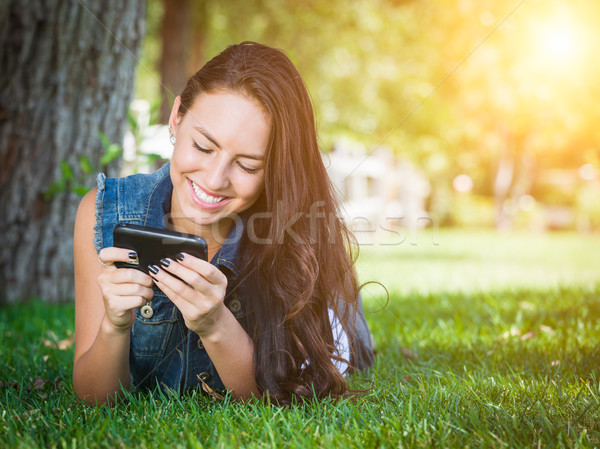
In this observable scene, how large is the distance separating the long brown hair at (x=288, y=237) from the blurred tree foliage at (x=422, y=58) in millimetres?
6141

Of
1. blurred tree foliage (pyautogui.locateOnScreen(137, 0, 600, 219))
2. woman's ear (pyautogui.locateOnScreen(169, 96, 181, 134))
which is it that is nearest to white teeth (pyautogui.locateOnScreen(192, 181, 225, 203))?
woman's ear (pyautogui.locateOnScreen(169, 96, 181, 134))

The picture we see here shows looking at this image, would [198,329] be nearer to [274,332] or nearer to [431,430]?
[274,332]

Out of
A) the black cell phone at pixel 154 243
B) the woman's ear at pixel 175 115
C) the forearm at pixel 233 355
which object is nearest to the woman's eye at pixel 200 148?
the woman's ear at pixel 175 115

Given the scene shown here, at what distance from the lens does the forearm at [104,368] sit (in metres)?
1.96

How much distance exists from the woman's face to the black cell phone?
12.5 inches

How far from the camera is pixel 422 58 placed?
36.2ft

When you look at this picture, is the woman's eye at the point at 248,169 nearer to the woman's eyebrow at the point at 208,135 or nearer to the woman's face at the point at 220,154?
the woman's face at the point at 220,154

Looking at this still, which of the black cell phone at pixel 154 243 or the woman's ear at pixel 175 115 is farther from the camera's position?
the woman's ear at pixel 175 115

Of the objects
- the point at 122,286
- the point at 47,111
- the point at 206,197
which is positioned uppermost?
the point at 47,111

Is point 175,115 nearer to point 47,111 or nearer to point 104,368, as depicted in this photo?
point 104,368

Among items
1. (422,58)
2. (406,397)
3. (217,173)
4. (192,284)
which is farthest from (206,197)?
(422,58)

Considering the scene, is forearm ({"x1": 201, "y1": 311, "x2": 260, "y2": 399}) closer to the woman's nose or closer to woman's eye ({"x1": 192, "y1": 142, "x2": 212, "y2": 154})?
the woman's nose

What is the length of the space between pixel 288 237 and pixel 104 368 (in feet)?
2.71

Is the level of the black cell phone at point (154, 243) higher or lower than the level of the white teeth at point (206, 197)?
Result: lower
